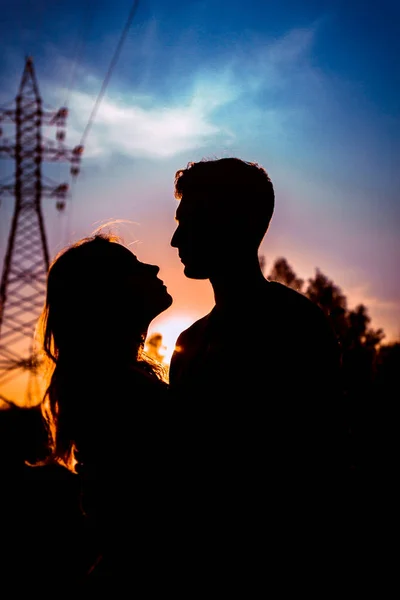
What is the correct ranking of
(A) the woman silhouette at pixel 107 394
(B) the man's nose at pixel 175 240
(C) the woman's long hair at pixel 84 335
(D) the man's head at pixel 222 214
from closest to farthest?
(A) the woman silhouette at pixel 107 394 → (C) the woman's long hair at pixel 84 335 → (D) the man's head at pixel 222 214 → (B) the man's nose at pixel 175 240

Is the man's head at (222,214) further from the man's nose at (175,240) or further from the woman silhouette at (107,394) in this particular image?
the woman silhouette at (107,394)

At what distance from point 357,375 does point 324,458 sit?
26.2 feet

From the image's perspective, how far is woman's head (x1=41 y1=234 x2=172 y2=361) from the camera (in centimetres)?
256

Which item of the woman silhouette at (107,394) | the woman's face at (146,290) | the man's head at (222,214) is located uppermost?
the man's head at (222,214)

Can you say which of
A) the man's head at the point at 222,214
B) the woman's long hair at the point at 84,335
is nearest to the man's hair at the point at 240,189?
the man's head at the point at 222,214

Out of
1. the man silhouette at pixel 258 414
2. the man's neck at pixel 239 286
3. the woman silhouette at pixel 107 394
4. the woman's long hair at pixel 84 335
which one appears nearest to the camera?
the man silhouette at pixel 258 414

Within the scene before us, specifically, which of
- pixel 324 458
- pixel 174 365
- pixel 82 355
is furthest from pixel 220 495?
pixel 174 365

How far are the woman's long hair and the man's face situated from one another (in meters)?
0.48

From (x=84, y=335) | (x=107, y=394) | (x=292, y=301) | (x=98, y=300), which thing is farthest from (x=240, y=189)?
(x=107, y=394)

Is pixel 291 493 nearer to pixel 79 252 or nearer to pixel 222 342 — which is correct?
pixel 222 342

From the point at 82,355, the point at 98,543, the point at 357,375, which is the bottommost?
the point at 98,543

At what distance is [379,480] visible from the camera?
8.63 meters

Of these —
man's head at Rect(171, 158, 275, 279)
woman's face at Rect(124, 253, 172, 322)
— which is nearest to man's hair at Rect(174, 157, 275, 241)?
man's head at Rect(171, 158, 275, 279)

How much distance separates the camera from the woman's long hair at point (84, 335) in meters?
2.30
